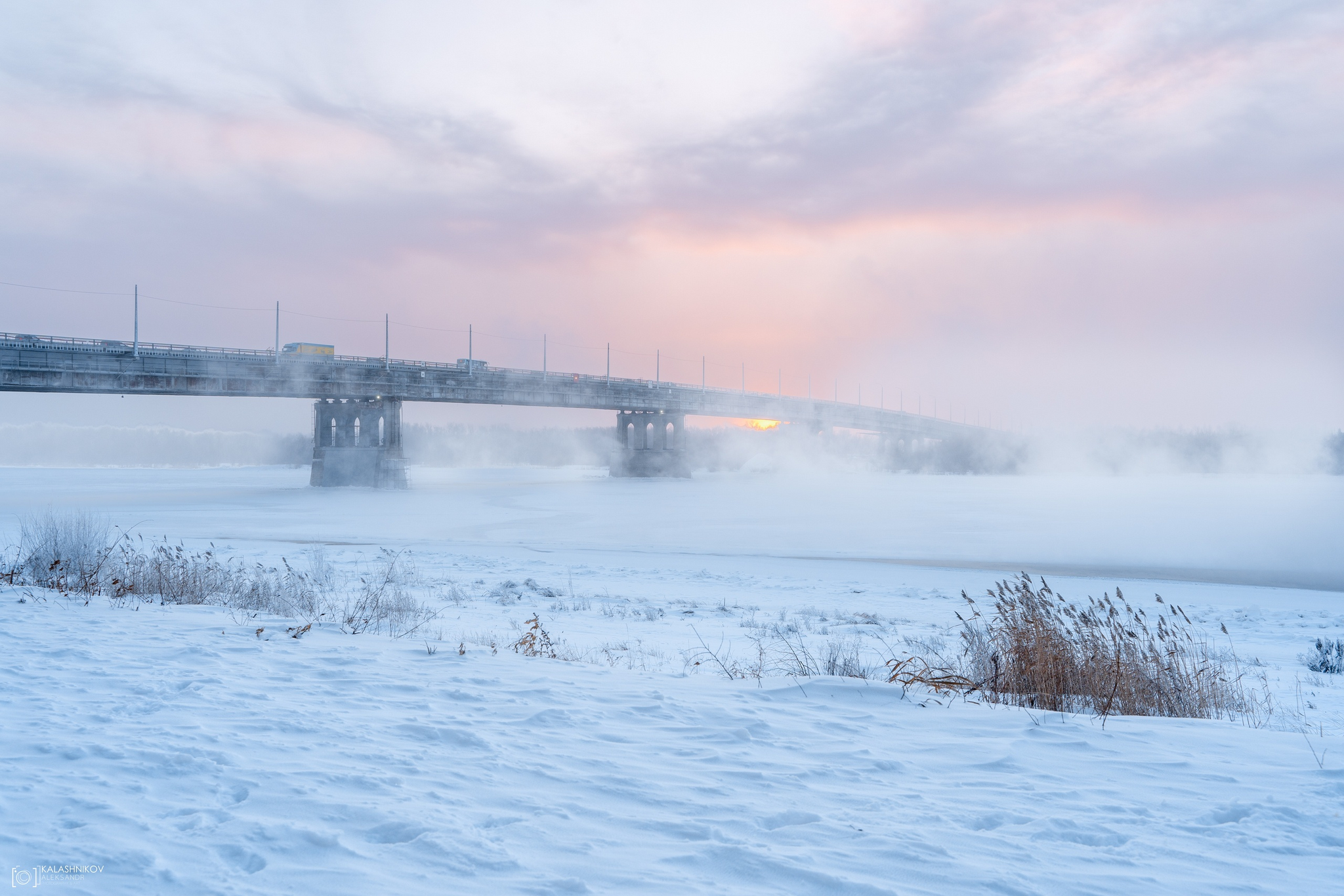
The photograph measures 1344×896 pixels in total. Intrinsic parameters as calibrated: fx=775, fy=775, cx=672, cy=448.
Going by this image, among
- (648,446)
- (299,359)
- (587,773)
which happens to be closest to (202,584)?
(587,773)

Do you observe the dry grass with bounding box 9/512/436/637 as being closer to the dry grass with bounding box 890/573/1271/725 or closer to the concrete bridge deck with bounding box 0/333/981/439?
the dry grass with bounding box 890/573/1271/725

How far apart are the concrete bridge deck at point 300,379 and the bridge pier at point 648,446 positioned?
8.24 feet

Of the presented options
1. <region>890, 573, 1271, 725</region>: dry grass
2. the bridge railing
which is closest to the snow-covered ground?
<region>890, 573, 1271, 725</region>: dry grass

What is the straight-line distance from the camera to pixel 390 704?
20.0 feet

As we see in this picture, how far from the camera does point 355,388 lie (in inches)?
2749

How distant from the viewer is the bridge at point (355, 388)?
54.1m

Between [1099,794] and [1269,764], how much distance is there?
5.01 ft

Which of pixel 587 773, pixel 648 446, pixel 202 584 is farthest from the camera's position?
pixel 648 446

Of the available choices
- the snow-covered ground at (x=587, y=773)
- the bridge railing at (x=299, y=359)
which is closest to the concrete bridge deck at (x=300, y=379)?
the bridge railing at (x=299, y=359)

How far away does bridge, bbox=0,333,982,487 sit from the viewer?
178ft

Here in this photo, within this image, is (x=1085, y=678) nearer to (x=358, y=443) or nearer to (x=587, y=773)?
(x=587, y=773)

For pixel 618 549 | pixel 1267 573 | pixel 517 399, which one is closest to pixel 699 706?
pixel 618 549

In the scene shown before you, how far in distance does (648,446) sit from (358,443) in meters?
40.9

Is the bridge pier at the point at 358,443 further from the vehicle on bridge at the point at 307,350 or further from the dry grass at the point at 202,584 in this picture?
the dry grass at the point at 202,584
